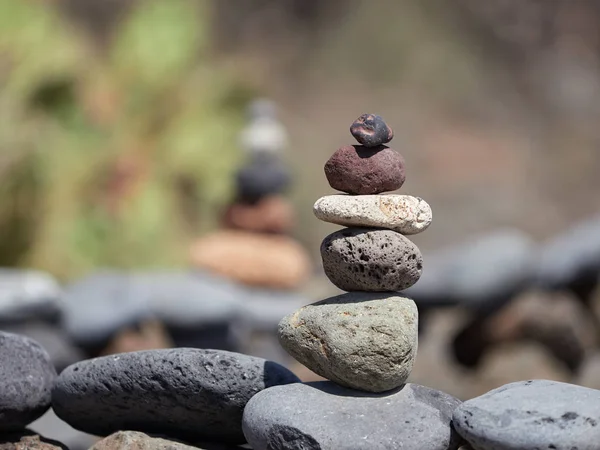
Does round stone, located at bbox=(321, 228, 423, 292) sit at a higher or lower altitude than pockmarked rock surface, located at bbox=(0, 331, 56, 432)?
higher

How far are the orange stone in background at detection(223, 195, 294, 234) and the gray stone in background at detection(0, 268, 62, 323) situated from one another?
119 cm

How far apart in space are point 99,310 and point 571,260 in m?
2.83

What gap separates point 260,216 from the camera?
5.31 meters

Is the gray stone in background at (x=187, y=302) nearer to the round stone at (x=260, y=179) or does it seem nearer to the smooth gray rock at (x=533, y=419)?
the round stone at (x=260, y=179)

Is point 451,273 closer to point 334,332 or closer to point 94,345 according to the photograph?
point 94,345

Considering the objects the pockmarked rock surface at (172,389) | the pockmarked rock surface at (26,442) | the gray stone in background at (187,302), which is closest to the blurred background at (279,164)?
the gray stone in background at (187,302)

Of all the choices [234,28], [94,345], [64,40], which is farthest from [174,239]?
[234,28]

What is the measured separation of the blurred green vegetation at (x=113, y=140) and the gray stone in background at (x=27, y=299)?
2.22 meters

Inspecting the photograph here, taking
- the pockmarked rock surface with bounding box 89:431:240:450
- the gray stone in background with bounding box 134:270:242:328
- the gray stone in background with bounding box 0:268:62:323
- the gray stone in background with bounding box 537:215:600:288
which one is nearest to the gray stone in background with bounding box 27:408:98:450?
the gray stone in background with bounding box 0:268:62:323

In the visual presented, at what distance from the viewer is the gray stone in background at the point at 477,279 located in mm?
5062

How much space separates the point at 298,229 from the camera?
10828mm

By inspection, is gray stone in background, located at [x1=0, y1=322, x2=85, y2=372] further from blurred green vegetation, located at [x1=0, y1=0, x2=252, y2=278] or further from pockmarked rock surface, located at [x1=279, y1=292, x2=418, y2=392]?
pockmarked rock surface, located at [x1=279, y1=292, x2=418, y2=392]

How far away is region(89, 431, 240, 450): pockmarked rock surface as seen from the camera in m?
2.34

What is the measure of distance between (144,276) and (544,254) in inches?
96.1
